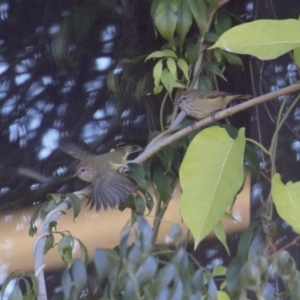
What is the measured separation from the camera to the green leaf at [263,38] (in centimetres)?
111

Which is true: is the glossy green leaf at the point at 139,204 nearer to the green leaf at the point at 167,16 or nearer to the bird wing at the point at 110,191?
the bird wing at the point at 110,191

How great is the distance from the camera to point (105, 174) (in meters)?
1.70

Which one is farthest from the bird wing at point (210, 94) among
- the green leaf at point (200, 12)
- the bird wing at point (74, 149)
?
the bird wing at point (74, 149)

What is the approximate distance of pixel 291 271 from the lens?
1059 millimetres

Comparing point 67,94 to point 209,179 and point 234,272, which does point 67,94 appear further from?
point 209,179

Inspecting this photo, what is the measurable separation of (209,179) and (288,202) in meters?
0.14

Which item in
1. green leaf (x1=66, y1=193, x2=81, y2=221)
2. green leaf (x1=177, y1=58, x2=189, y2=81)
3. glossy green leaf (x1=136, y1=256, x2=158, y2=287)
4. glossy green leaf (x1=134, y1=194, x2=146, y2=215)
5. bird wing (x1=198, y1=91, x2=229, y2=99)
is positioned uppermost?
glossy green leaf (x1=136, y1=256, x2=158, y2=287)

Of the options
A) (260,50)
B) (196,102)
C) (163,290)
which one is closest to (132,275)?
(163,290)

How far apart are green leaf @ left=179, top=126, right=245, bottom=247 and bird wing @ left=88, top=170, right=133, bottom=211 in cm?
41

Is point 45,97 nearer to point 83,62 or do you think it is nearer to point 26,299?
A: point 83,62

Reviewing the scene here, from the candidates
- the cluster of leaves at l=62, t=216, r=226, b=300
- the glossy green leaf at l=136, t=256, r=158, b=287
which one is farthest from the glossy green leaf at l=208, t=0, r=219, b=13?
the glossy green leaf at l=136, t=256, r=158, b=287

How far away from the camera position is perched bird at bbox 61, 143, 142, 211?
158cm

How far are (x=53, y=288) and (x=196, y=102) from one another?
0.83 meters

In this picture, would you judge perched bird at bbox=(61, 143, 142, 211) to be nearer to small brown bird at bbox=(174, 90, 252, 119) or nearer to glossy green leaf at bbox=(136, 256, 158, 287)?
small brown bird at bbox=(174, 90, 252, 119)
